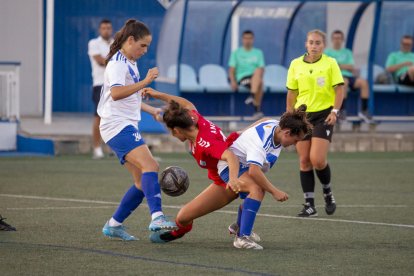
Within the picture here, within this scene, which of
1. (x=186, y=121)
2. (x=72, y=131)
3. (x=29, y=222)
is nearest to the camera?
(x=186, y=121)

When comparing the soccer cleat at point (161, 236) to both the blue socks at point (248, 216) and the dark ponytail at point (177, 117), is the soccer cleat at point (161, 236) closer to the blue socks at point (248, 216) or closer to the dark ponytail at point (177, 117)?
the blue socks at point (248, 216)

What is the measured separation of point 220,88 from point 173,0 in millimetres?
2200

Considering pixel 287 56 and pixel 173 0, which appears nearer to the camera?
pixel 173 0

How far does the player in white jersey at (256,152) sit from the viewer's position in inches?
359

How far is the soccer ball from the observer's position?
31.6 feet

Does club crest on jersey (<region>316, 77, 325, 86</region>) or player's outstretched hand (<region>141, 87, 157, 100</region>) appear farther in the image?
club crest on jersey (<region>316, 77, 325, 86</region>)

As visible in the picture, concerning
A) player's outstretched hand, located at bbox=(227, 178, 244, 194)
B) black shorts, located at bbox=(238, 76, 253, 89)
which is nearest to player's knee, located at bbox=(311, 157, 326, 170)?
player's outstretched hand, located at bbox=(227, 178, 244, 194)

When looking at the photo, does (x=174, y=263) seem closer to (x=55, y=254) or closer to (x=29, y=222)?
(x=55, y=254)

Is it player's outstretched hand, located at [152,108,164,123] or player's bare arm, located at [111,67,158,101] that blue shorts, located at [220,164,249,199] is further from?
player's bare arm, located at [111,67,158,101]

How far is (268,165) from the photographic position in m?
9.54

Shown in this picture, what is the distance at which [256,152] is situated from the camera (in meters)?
9.11

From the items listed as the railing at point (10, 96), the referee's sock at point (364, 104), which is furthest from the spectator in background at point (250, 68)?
the railing at point (10, 96)

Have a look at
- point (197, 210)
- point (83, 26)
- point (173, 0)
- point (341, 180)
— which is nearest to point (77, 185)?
point (341, 180)

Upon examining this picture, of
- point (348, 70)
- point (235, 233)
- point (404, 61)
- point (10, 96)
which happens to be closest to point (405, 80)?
point (404, 61)
